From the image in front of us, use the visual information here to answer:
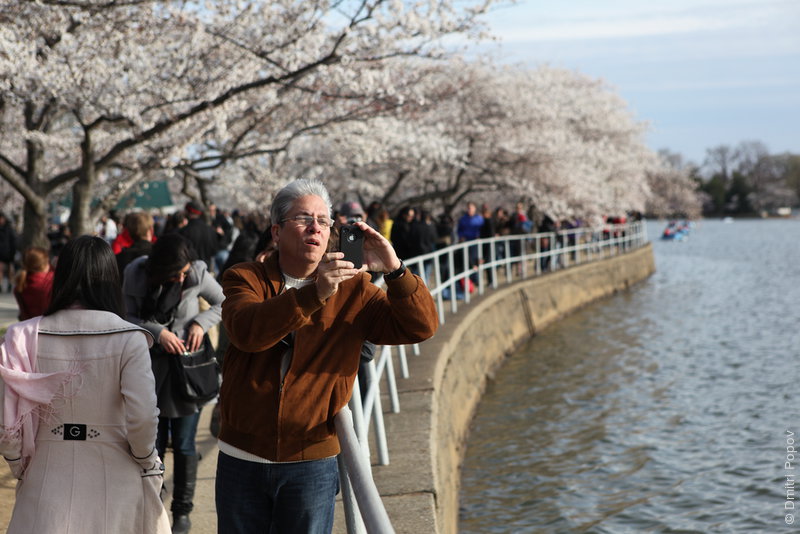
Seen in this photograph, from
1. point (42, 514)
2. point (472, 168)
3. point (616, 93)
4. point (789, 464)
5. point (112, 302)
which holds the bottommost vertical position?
point (789, 464)

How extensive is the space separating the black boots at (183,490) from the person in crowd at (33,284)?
2659 millimetres

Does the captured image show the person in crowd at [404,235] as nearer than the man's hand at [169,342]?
No

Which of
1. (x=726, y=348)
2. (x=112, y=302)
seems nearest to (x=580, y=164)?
(x=726, y=348)

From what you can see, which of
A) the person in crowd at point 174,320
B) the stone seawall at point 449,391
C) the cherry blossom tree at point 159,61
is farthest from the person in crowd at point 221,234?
the person in crowd at point 174,320

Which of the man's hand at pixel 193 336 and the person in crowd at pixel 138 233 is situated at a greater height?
the person in crowd at pixel 138 233

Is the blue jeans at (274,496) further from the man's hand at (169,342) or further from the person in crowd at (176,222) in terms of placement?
the person in crowd at (176,222)

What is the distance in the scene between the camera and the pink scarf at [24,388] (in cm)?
274

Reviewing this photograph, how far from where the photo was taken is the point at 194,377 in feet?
14.6

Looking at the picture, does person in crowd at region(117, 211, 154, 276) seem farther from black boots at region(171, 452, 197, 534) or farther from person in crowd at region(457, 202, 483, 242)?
person in crowd at region(457, 202, 483, 242)

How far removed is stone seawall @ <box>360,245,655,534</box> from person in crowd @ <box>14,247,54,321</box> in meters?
2.76

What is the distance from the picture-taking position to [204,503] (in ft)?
16.7

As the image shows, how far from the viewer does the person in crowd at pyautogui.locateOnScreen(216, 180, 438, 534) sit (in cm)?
252

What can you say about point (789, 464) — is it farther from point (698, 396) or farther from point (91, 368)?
point (91, 368)

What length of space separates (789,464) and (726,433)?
1.34 meters
